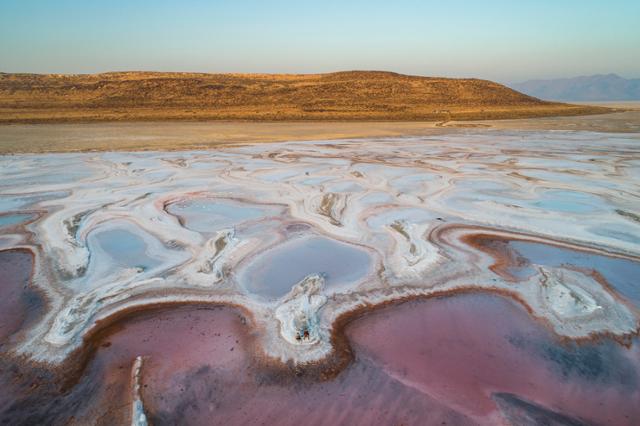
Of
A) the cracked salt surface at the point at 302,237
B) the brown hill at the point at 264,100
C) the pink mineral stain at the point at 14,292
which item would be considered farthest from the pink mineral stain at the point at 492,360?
the brown hill at the point at 264,100

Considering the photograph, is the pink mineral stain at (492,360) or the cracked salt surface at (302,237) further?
the cracked salt surface at (302,237)

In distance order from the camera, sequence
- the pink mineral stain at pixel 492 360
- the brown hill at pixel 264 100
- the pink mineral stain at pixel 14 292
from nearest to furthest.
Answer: the pink mineral stain at pixel 492 360, the pink mineral stain at pixel 14 292, the brown hill at pixel 264 100

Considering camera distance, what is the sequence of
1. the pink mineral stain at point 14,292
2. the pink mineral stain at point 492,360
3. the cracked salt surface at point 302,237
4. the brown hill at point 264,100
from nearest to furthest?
the pink mineral stain at point 492,360 → the pink mineral stain at point 14,292 → the cracked salt surface at point 302,237 → the brown hill at point 264,100

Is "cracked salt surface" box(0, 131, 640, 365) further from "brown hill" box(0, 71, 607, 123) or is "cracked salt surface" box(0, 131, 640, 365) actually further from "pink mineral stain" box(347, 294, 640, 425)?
"brown hill" box(0, 71, 607, 123)

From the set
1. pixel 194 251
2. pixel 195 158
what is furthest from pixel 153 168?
pixel 194 251

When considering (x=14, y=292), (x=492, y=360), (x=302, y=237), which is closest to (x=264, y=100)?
(x=302, y=237)

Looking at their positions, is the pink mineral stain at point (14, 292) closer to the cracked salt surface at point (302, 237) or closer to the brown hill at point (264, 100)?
the cracked salt surface at point (302, 237)

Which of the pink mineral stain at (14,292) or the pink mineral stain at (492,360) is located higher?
the pink mineral stain at (492,360)

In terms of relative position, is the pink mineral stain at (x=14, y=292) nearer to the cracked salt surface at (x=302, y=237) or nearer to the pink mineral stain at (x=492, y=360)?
the cracked salt surface at (x=302, y=237)

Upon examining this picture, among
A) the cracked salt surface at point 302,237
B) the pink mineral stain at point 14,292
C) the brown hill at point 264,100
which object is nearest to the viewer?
the pink mineral stain at point 14,292

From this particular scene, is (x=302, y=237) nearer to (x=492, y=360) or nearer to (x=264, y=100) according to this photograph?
(x=492, y=360)
